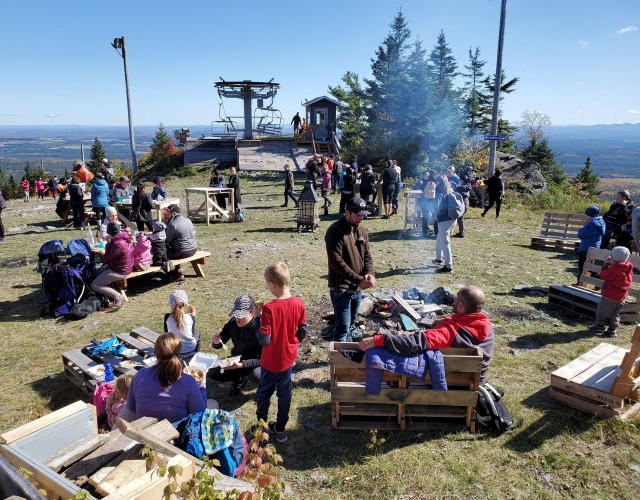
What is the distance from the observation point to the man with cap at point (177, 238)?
367 inches

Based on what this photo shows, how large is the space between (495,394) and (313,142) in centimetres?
2649

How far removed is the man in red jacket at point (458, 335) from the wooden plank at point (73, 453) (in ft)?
7.28

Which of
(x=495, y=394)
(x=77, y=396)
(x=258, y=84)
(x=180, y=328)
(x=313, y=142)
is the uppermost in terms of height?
(x=258, y=84)

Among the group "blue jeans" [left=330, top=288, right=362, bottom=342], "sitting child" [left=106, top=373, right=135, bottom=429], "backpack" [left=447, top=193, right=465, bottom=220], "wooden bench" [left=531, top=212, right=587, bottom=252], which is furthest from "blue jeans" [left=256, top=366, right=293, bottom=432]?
"wooden bench" [left=531, top=212, right=587, bottom=252]

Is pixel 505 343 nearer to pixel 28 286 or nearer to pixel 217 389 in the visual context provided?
pixel 217 389

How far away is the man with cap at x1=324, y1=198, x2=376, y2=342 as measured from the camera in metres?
5.54

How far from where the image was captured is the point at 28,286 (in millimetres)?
9562

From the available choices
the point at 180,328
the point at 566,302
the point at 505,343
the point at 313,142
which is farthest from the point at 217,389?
the point at 313,142

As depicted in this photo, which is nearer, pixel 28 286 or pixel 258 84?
pixel 28 286

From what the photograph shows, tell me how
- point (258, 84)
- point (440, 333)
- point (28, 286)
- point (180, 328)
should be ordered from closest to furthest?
point (440, 333) < point (180, 328) < point (28, 286) < point (258, 84)

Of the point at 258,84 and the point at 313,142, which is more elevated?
the point at 258,84

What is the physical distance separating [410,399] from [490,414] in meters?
0.84

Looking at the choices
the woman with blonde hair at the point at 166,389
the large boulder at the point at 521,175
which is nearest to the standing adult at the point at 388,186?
the large boulder at the point at 521,175

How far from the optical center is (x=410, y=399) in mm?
4441
